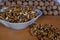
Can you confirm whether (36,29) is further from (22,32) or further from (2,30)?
(2,30)

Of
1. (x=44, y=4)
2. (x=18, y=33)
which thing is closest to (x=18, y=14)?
(x=18, y=33)

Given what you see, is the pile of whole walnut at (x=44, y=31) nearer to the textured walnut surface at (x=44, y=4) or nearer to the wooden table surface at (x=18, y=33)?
the wooden table surface at (x=18, y=33)

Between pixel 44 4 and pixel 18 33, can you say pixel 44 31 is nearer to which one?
pixel 18 33

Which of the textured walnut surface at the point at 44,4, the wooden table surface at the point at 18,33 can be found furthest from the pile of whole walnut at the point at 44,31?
the textured walnut surface at the point at 44,4

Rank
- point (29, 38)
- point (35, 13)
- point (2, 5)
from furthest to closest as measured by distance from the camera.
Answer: point (2, 5) → point (35, 13) → point (29, 38)

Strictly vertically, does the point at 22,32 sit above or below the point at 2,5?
below

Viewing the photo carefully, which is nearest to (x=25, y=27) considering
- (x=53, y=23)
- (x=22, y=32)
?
(x=22, y=32)
